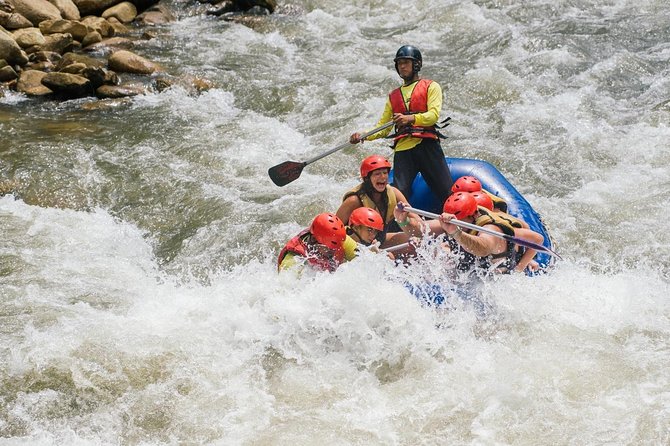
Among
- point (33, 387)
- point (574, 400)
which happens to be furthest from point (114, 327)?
point (574, 400)

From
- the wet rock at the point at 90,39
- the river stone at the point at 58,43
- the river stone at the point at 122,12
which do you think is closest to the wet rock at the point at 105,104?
the river stone at the point at 58,43

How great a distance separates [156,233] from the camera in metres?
8.16

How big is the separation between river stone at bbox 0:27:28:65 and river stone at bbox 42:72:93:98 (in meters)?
0.82

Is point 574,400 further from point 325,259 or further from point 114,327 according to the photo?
point 114,327

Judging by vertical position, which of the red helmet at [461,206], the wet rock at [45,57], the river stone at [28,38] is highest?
the red helmet at [461,206]

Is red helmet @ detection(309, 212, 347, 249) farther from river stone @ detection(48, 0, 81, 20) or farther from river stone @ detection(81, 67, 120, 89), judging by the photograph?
river stone @ detection(48, 0, 81, 20)

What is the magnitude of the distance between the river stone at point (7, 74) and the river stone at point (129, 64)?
1284 mm

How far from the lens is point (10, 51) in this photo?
11398mm

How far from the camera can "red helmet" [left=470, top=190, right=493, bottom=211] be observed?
623 centimetres

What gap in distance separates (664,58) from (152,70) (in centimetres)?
711

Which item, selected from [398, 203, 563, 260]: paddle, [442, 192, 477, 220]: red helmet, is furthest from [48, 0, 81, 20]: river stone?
[442, 192, 477, 220]: red helmet

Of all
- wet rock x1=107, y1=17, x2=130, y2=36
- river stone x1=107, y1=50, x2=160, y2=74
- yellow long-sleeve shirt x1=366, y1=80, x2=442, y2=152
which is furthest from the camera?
wet rock x1=107, y1=17, x2=130, y2=36

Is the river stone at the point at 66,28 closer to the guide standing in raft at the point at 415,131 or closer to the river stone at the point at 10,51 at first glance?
the river stone at the point at 10,51

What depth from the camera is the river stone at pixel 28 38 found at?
1192cm
